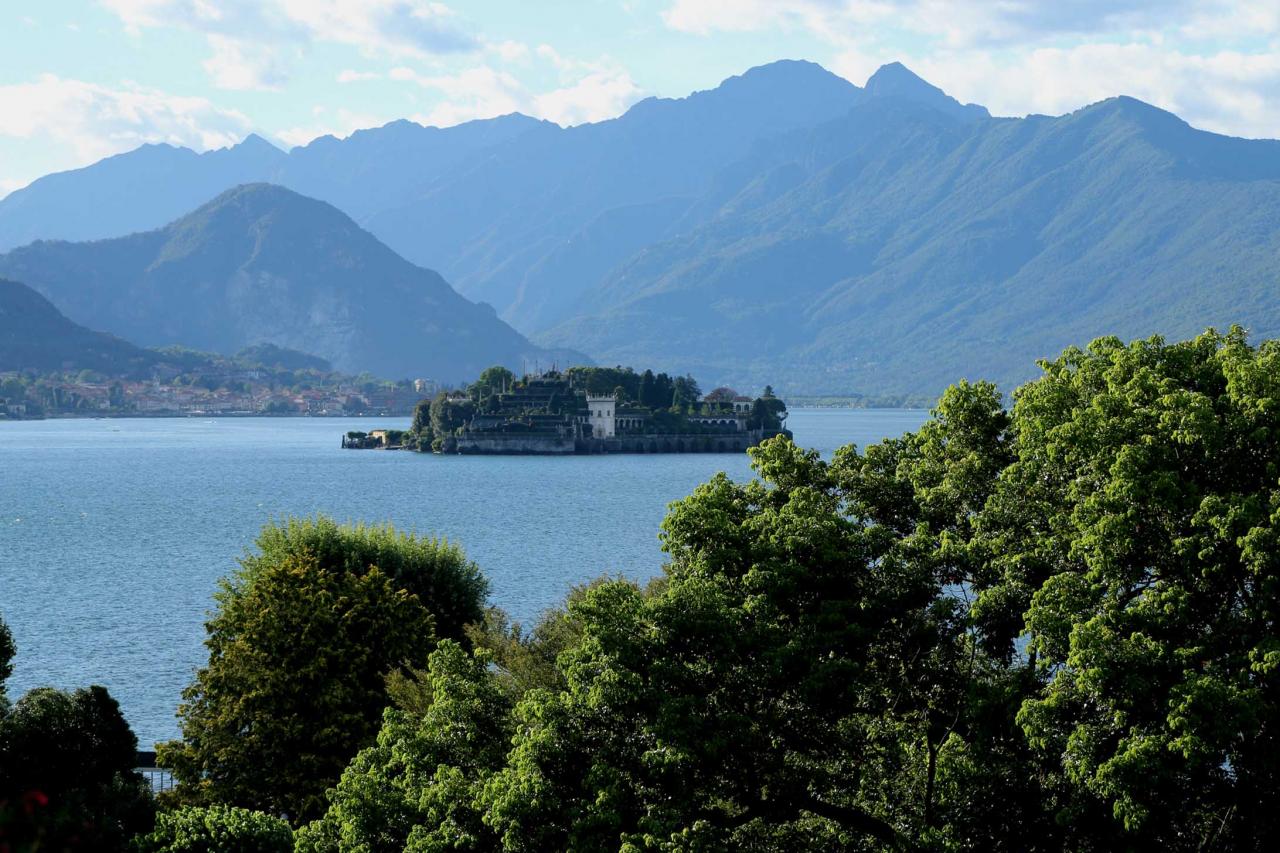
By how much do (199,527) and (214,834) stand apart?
8153 centimetres

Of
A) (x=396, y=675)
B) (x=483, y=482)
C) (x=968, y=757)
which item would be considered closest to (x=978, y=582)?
(x=968, y=757)

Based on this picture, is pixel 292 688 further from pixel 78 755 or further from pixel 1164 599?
pixel 1164 599

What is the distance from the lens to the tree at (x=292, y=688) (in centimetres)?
2742

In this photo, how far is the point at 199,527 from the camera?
327ft

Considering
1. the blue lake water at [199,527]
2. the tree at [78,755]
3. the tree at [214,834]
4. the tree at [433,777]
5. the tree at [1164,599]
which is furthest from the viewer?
the blue lake water at [199,527]

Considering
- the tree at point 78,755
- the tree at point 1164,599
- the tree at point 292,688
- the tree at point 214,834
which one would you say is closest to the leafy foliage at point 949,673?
the tree at point 1164,599

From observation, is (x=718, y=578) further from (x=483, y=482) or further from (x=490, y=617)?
(x=483, y=482)

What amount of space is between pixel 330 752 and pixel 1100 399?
625 inches

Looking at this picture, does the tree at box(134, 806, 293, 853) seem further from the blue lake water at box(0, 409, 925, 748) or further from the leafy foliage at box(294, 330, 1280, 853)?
the blue lake water at box(0, 409, 925, 748)

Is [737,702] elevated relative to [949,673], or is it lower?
lower

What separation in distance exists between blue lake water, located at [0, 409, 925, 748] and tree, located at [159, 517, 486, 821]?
39.5 feet

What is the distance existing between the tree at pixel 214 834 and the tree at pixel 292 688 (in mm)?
4506

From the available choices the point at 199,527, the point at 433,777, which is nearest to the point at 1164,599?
the point at 433,777

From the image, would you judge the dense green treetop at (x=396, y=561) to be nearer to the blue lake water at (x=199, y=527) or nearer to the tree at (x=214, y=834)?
the blue lake water at (x=199, y=527)
